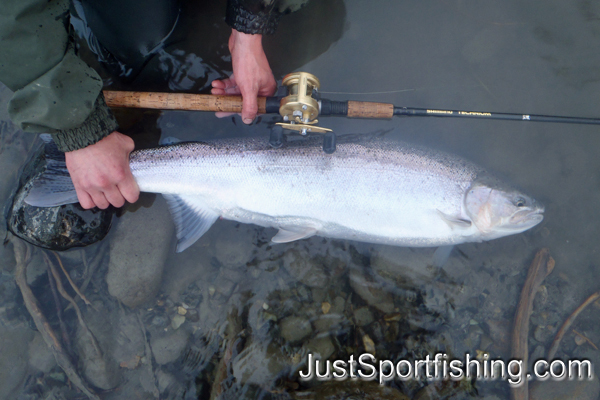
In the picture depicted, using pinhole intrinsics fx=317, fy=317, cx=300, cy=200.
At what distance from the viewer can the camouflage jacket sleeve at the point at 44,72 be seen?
6.07 ft

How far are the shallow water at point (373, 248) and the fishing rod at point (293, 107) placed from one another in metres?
0.56

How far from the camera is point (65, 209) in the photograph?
3.04 m

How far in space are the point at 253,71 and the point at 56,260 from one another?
2940 mm

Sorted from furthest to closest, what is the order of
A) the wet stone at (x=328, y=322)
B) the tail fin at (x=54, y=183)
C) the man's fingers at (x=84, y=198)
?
the wet stone at (x=328, y=322) → the tail fin at (x=54, y=183) → the man's fingers at (x=84, y=198)

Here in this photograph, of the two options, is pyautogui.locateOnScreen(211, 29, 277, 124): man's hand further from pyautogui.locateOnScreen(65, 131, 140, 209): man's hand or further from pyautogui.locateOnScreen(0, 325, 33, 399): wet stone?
pyautogui.locateOnScreen(0, 325, 33, 399): wet stone

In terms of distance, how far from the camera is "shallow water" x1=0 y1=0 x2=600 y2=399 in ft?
10.7

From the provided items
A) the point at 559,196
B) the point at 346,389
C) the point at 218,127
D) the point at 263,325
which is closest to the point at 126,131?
the point at 218,127

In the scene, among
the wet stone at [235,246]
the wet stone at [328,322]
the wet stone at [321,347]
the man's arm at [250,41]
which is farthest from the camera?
the wet stone at [235,246]

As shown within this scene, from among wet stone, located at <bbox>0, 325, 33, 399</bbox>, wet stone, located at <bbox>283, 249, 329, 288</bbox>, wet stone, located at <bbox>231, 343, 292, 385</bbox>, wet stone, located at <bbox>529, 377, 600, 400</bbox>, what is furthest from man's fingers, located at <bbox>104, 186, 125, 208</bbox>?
wet stone, located at <bbox>529, 377, 600, 400</bbox>

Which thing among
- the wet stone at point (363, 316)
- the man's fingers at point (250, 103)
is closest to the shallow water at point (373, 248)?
the wet stone at point (363, 316)

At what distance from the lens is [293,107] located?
237 centimetres

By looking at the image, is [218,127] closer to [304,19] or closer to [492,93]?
[304,19]

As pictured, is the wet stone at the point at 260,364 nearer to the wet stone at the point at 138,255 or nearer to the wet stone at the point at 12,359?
the wet stone at the point at 138,255

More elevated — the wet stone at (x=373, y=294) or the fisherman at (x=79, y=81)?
the fisherman at (x=79, y=81)
